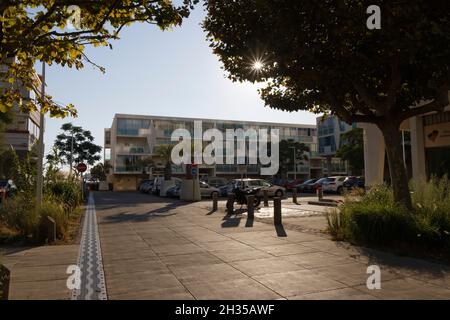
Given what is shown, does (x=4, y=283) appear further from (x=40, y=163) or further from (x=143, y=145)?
(x=143, y=145)

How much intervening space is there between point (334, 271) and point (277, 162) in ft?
195

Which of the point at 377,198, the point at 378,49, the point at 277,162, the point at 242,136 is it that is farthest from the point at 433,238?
the point at 242,136

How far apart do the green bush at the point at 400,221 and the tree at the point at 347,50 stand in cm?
64

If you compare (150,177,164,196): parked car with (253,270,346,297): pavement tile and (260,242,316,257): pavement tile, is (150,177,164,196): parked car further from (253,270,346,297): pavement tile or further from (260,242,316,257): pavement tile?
(253,270,346,297): pavement tile

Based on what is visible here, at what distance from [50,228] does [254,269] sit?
18.5ft

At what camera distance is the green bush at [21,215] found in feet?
32.8

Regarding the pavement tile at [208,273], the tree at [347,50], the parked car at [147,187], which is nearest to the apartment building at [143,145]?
the parked car at [147,187]

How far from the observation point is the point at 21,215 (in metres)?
10.5

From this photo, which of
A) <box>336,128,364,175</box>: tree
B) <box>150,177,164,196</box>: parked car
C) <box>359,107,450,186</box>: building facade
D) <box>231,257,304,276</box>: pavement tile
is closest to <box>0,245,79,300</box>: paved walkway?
<box>231,257,304,276</box>: pavement tile

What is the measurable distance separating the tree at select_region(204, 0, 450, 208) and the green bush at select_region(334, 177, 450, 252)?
0.64 metres

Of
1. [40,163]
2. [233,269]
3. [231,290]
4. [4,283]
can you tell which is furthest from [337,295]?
[40,163]

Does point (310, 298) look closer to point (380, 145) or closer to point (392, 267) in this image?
point (392, 267)

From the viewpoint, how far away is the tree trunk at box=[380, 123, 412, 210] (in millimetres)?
9156

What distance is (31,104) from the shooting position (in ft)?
22.8
